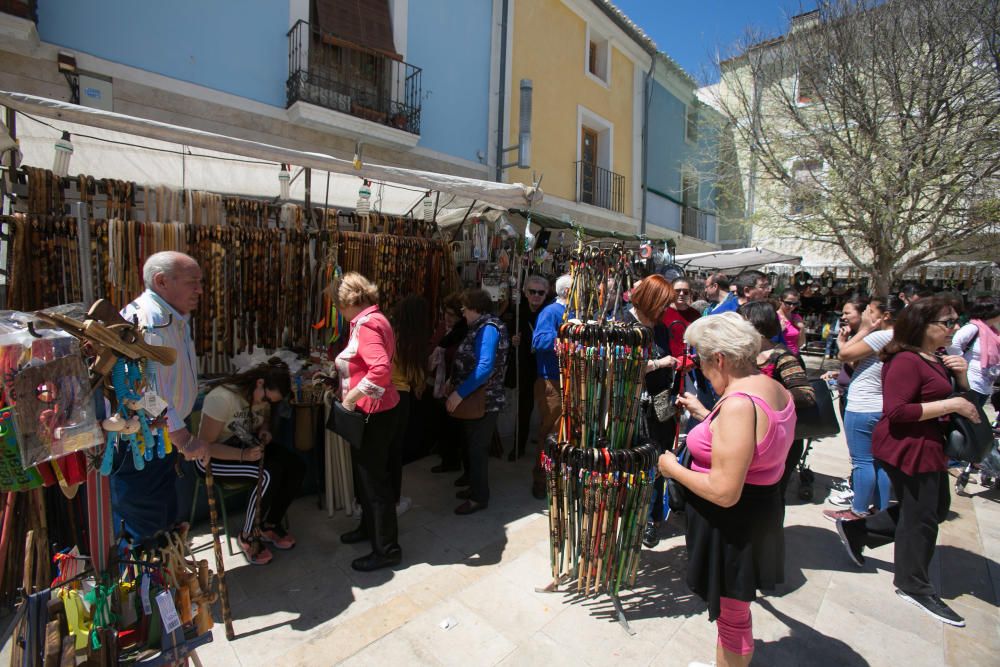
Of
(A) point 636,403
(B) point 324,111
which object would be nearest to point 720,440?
(A) point 636,403

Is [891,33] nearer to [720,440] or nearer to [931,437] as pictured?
[931,437]

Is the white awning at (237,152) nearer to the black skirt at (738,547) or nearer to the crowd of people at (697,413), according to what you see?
the crowd of people at (697,413)

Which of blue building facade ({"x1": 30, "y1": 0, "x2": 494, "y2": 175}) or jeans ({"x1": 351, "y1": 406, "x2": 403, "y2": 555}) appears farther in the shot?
blue building facade ({"x1": 30, "y1": 0, "x2": 494, "y2": 175})

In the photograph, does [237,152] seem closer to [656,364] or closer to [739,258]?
[656,364]

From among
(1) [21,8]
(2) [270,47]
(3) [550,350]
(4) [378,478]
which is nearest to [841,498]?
(3) [550,350]

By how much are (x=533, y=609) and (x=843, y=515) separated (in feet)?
7.28

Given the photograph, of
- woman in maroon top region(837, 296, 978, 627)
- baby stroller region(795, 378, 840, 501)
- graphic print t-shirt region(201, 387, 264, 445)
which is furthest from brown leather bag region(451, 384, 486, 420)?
woman in maroon top region(837, 296, 978, 627)

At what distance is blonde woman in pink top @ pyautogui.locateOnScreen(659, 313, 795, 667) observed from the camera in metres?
1.66

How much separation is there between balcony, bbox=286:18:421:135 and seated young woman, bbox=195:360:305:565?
5.32m

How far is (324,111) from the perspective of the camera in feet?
22.6

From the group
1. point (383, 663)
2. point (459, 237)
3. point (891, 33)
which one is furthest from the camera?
point (891, 33)

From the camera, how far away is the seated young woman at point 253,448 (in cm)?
269

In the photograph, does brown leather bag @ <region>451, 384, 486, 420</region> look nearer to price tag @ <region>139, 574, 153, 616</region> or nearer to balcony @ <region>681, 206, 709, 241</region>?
price tag @ <region>139, 574, 153, 616</region>

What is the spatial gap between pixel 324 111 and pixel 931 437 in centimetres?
739
